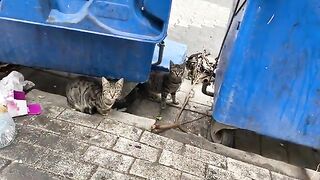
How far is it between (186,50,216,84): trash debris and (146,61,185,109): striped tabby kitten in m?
0.63

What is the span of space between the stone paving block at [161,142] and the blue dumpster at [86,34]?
1.67 feet

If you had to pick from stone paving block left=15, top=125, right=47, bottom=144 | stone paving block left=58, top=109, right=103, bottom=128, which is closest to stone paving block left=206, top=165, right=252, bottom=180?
stone paving block left=58, top=109, right=103, bottom=128

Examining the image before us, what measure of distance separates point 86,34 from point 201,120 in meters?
1.34

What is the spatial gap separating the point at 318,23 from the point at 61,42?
1835 mm

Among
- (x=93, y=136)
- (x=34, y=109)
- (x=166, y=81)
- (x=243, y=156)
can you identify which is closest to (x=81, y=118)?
(x=93, y=136)

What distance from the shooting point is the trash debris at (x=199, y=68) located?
147 inches

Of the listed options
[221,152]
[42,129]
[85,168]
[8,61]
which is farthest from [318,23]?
[8,61]

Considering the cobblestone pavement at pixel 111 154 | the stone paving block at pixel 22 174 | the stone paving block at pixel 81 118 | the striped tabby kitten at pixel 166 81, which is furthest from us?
the striped tabby kitten at pixel 166 81

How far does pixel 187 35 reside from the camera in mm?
5031

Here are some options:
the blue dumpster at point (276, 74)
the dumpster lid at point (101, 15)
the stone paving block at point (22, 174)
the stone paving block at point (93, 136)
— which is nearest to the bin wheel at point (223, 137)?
the blue dumpster at point (276, 74)

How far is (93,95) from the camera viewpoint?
8.77 ft

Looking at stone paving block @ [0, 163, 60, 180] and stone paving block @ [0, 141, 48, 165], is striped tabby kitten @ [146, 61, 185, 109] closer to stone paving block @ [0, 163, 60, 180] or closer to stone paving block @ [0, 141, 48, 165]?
stone paving block @ [0, 141, 48, 165]

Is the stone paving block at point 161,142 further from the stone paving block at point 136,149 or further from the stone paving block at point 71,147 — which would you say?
the stone paving block at point 71,147

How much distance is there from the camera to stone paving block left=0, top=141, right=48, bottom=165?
1.97 m
